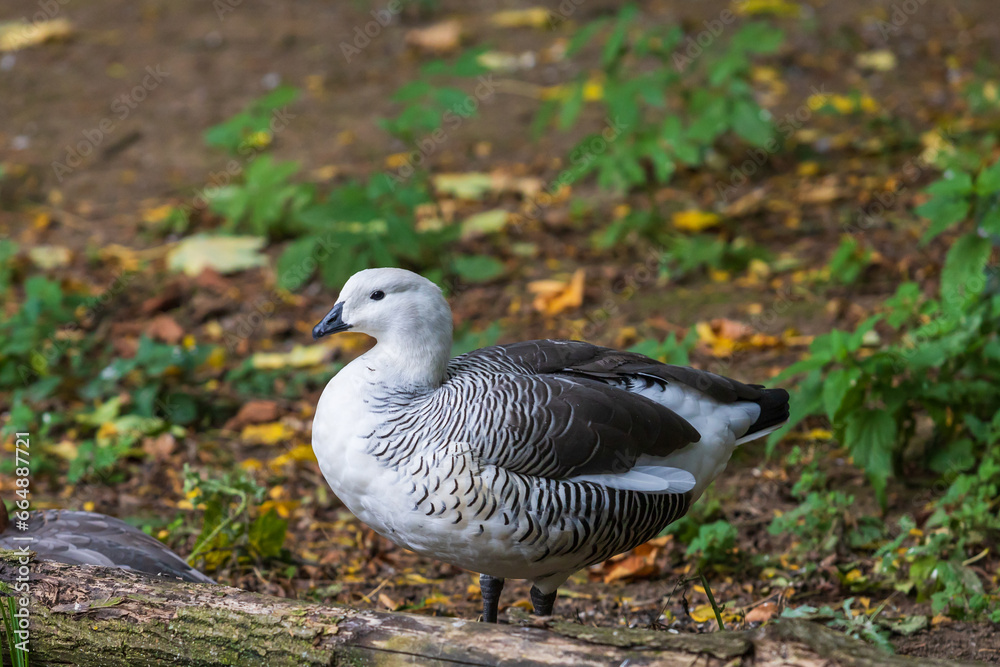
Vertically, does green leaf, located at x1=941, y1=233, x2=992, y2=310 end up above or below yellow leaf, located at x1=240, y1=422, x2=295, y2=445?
above

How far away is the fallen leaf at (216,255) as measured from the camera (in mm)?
6402

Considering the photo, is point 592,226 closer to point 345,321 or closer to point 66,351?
point 66,351

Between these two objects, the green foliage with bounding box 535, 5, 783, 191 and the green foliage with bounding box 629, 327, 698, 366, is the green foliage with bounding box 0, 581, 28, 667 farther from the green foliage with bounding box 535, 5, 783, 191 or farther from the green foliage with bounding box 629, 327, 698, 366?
the green foliage with bounding box 535, 5, 783, 191

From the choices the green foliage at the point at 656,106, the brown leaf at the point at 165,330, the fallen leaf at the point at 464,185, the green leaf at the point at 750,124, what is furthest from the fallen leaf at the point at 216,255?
the green leaf at the point at 750,124

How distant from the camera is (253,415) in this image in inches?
197

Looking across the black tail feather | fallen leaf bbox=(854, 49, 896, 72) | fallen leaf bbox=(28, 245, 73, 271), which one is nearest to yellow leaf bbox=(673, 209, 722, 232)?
fallen leaf bbox=(854, 49, 896, 72)

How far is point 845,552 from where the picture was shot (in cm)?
388

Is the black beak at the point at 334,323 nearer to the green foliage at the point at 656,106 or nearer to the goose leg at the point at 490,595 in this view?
the goose leg at the point at 490,595

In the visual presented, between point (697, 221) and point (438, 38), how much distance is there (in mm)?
3722

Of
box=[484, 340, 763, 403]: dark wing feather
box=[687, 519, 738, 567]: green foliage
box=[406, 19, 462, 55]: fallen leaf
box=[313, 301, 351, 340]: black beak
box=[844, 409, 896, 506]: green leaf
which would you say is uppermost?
box=[406, 19, 462, 55]: fallen leaf

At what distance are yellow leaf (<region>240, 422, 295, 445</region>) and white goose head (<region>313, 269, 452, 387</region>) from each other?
1.93 m

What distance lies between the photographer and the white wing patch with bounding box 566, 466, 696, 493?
118 inches

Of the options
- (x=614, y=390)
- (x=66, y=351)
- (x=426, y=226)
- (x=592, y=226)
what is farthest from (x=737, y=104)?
(x=66, y=351)

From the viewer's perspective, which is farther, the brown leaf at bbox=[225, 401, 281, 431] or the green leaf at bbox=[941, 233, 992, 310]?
the brown leaf at bbox=[225, 401, 281, 431]
